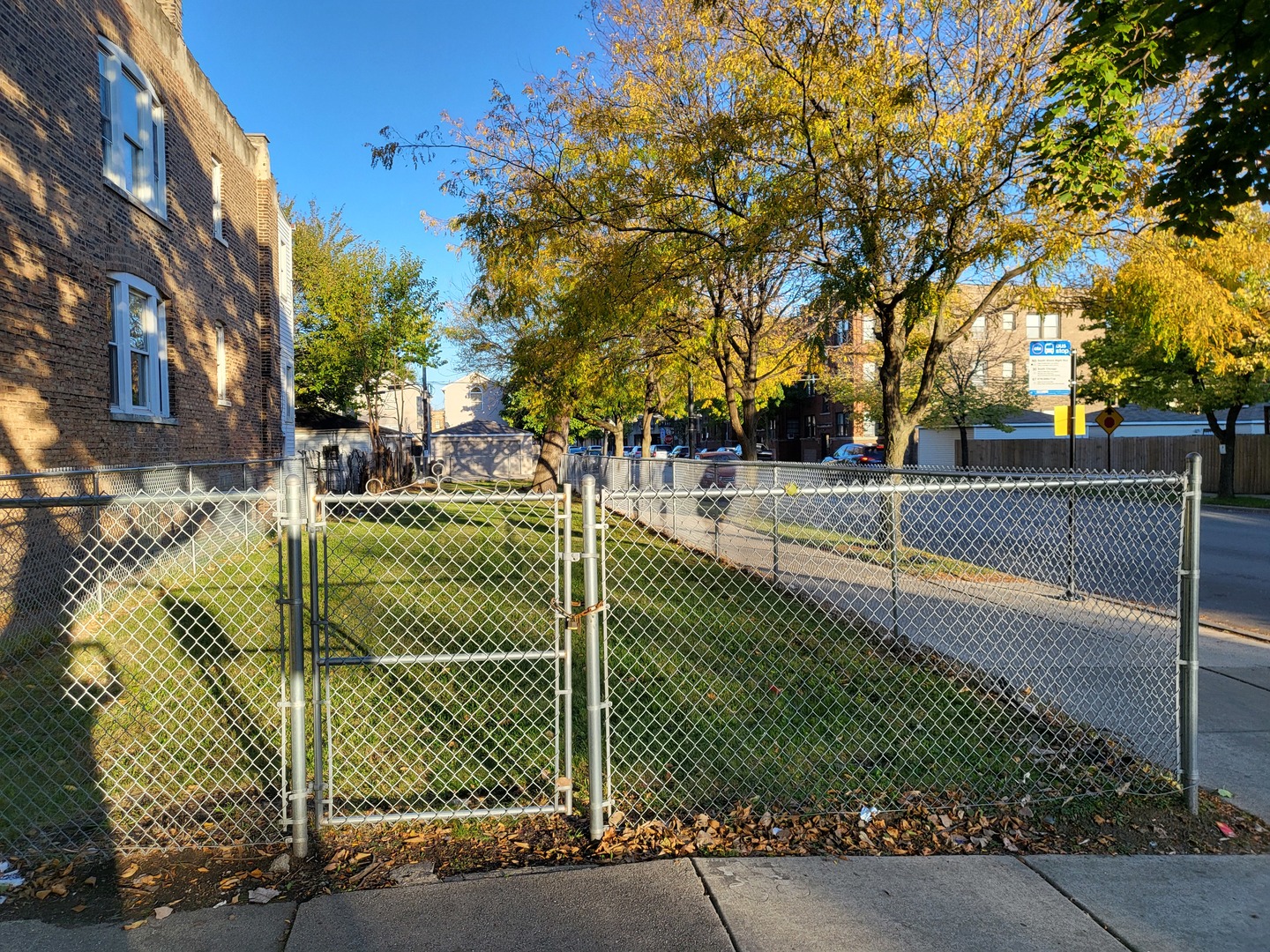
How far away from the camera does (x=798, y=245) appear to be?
10.0 meters

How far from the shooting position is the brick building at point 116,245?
8.52 metres

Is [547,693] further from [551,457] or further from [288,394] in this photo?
[551,457]

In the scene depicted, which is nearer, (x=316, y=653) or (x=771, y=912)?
(x=771, y=912)

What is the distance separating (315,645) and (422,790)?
120cm

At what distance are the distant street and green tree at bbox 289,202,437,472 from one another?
1107 inches

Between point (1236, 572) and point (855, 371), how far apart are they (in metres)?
32.2

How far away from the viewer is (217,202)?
15461 mm

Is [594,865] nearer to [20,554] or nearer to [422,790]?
[422,790]

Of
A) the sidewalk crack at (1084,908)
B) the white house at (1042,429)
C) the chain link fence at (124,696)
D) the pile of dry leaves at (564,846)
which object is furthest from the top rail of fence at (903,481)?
the white house at (1042,429)

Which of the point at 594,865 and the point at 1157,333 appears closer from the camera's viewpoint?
the point at 594,865

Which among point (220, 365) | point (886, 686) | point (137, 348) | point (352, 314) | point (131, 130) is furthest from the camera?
point (352, 314)

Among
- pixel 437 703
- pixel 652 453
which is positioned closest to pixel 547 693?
pixel 437 703

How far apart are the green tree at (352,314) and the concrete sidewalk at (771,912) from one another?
105 ft

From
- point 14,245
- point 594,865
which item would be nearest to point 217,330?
point 14,245
